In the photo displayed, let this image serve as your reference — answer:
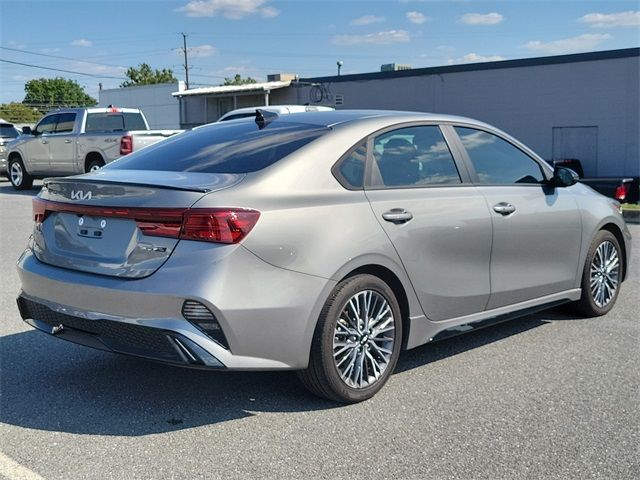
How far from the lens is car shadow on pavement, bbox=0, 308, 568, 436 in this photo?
389 cm

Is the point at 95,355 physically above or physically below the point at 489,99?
below

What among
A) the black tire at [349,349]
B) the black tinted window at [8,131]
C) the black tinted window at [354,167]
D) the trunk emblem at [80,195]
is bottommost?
the black tire at [349,349]

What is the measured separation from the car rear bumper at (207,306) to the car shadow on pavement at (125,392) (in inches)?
15.8

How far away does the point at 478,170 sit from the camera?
200 inches

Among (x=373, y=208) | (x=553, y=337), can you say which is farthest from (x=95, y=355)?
(x=553, y=337)

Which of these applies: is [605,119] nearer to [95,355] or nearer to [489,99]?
[489,99]

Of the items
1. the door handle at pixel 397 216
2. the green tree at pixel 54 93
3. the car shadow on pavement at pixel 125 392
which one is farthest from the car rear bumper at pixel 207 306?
the green tree at pixel 54 93

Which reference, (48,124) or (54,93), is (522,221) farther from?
(54,93)

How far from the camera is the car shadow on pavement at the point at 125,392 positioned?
389 cm

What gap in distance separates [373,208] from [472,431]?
1.34 m

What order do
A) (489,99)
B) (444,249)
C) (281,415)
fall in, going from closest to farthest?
(281,415)
(444,249)
(489,99)

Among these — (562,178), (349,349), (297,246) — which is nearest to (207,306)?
(297,246)

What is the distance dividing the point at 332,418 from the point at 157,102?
142 ft

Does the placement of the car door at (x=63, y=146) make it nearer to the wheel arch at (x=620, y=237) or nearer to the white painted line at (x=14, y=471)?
the wheel arch at (x=620, y=237)
